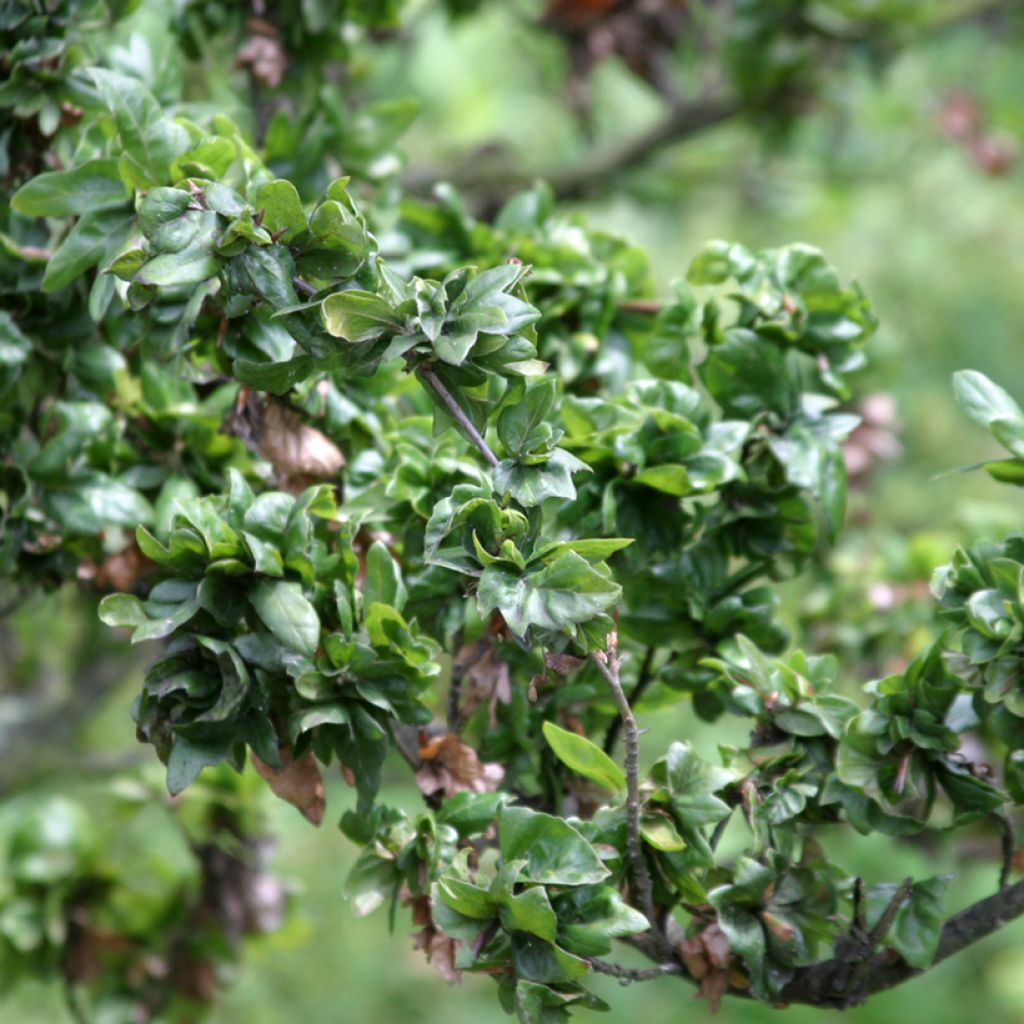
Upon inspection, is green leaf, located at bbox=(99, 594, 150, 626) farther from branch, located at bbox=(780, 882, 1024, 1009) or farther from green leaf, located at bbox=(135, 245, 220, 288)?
branch, located at bbox=(780, 882, 1024, 1009)

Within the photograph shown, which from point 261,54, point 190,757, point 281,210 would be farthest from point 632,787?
point 261,54

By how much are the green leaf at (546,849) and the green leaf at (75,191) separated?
0.44 m

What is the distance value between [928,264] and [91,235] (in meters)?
2.34

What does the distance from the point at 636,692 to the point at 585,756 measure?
179 millimetres

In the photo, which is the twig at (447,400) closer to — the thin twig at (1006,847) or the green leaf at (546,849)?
the green leaf at (546,849)

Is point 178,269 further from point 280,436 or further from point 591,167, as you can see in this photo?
point 591,167

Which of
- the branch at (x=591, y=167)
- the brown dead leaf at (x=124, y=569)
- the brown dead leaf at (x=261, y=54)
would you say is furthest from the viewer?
the branch at (x=591, y=167)

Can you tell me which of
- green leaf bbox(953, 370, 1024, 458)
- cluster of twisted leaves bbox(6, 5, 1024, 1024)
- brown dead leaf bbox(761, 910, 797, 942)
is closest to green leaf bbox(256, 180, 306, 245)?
cluster of twisted leaves bbox(6, 5, 1024, 1024)

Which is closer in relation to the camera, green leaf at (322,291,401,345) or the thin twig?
green leaf at (322,291,401,345)

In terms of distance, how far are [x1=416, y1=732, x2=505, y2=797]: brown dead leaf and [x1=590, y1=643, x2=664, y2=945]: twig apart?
112mm

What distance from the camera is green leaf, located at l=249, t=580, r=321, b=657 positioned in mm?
715

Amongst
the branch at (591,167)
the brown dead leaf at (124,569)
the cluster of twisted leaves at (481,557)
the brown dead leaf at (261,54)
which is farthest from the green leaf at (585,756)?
the branch at (591,167)

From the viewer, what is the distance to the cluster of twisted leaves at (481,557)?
0.69 meters

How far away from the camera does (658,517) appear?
0.89 meters
